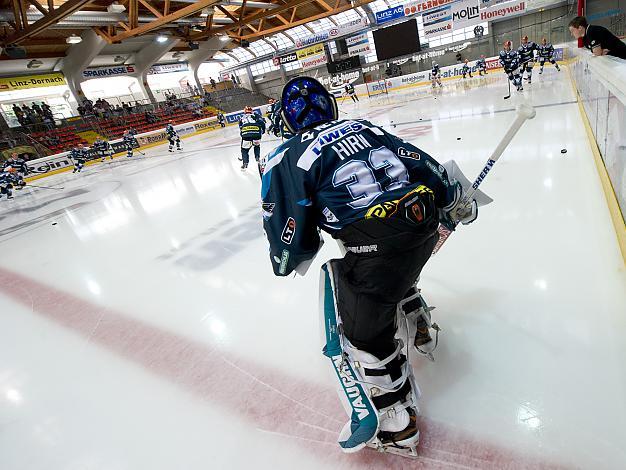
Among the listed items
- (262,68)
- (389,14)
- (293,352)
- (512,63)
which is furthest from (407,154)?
(262,68)

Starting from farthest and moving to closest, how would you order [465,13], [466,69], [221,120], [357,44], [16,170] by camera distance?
[357,44] → [221,120] → [465,13] → [466,69] → [16,170]

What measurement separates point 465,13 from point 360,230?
76.3 ft

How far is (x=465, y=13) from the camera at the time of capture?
749 inches

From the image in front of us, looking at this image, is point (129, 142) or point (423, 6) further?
point (423, 6)

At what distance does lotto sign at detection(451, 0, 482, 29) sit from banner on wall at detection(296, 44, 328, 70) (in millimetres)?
9974

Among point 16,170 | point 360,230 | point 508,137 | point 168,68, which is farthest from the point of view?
point 168,68

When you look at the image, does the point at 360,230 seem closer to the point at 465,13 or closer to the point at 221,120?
the point at 465,13

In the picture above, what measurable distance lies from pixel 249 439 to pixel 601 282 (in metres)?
1.99

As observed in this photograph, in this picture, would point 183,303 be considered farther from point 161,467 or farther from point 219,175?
point 219,175

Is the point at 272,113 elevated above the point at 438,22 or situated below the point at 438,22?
below

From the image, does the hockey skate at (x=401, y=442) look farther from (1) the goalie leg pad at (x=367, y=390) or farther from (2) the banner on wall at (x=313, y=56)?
(2) the banner on wall at (x=313, y=56)

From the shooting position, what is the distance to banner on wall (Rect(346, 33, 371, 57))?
24.3 meters

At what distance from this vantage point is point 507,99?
27.8ft

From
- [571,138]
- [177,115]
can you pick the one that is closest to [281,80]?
[177,115]
